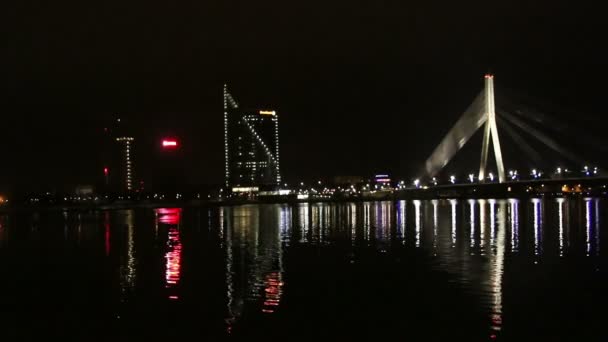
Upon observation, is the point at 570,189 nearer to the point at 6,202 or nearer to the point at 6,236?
the point at 6,202

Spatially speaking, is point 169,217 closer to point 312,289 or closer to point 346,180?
point 312,289

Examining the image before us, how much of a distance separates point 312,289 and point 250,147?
114 meters

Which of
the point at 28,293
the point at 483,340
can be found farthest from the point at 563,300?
the point at 28,293

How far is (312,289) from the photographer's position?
10.8m

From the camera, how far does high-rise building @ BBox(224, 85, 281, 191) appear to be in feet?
390

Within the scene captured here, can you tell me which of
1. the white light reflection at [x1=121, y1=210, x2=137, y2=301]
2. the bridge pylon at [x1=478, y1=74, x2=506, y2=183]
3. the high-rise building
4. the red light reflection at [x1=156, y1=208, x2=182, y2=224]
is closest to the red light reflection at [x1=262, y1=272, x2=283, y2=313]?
the white light reflection at [x1=121, y1=210, x2=137, y2=301]

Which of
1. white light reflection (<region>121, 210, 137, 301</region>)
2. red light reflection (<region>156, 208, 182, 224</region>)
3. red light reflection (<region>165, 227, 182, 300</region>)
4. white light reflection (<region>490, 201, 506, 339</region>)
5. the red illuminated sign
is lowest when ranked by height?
red light reflection (<region>156, 208, 182, 224</region>)

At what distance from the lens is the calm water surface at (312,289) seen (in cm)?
816

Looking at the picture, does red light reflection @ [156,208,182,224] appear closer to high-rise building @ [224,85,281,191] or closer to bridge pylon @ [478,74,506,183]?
bridge pylon @ [478,74,506,183]

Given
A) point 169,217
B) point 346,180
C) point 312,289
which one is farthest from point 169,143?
point 312,289

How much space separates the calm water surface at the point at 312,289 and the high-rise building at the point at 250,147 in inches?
3757

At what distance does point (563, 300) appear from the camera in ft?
31.9

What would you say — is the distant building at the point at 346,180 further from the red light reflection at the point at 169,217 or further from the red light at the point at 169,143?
the red light reflection at the point at 169,217

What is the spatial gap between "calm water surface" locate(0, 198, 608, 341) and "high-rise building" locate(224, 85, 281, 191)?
9542 centimetres
